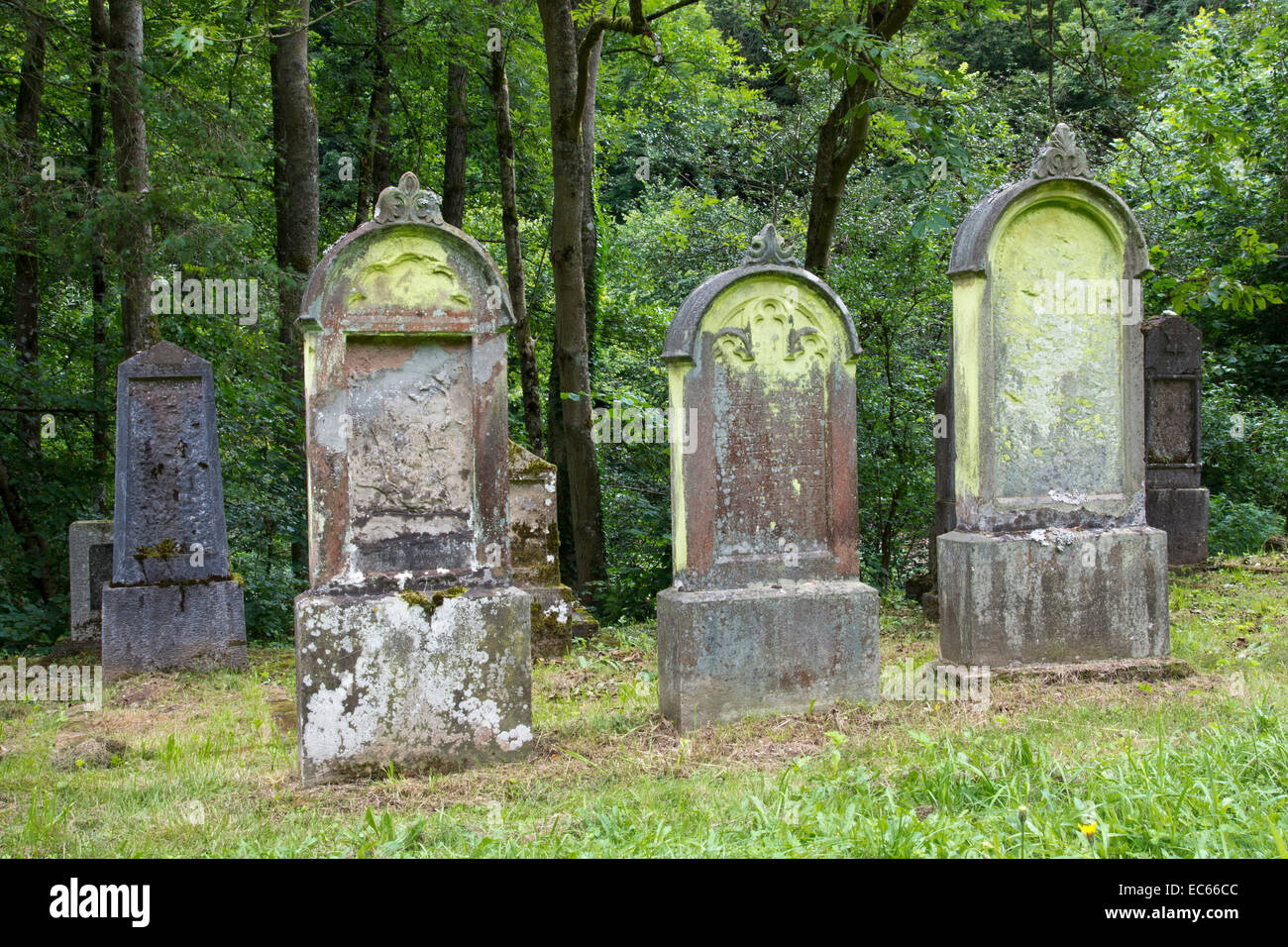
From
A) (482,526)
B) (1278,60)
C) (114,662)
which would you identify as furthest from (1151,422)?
(114,662)

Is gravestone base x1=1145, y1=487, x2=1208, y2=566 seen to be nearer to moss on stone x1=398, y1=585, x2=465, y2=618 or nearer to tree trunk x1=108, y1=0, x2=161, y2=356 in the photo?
moss on stone x1=398, y1=585, x2=465, y2=618

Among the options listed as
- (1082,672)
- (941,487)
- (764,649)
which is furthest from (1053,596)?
(941,487)

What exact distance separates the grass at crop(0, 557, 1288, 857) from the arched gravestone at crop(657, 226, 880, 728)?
0.27 metres

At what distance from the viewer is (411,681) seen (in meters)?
4.95

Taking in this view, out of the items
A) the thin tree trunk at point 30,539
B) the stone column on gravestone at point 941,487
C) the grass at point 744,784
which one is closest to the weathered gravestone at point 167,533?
the grass at point 744,784

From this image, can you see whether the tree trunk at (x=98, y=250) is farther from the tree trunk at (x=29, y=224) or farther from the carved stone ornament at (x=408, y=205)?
the carved stone ornament at (x=408, y=205)

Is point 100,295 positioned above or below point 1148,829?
above

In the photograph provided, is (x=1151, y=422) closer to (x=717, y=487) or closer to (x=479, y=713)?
(x=717, y=487)

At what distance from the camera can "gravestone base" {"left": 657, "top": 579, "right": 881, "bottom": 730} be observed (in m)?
5.50

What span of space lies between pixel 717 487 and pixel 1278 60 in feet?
38.9

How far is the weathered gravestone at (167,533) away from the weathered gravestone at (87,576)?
60.3 inches

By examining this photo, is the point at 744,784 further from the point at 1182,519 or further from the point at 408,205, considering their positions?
the point at 1182,519

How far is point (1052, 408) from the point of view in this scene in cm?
607

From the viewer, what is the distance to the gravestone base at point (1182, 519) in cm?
1025
